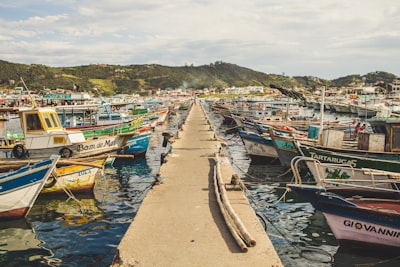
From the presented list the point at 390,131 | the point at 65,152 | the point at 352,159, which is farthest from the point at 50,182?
the point at 390,131

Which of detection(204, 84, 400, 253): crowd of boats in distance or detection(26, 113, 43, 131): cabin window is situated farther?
detection(26, 113, 43, 131): cabin window

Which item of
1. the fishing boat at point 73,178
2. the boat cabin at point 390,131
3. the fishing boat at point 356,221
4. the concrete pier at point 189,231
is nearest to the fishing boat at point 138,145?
the fishing boat at point 73,178

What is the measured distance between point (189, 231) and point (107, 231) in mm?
5218

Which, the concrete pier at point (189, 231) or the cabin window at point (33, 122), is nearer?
the concrete pier at point (189, 231)

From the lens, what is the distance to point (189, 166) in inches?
620

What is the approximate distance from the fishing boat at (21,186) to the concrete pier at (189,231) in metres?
3.92

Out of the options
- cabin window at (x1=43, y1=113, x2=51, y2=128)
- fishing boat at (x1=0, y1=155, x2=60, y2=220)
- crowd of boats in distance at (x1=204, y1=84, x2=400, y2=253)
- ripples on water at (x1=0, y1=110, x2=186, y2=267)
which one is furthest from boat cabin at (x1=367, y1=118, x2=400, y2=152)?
cabin window at (x1=43, y1=113, x2=51, y2=128)

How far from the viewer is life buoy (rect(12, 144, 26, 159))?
60.2 ft

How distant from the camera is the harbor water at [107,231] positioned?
10469mm

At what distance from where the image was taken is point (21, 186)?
1271cm

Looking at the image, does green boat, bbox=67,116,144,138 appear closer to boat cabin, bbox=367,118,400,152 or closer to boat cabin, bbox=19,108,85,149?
boat cabin, bbox=19,108,85,149

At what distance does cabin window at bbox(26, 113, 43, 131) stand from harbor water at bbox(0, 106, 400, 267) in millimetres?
4122

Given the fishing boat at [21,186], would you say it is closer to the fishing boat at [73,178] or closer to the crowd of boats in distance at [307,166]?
the crowd of boats in distance at [307,166]

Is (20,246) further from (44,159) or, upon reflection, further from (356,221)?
(356,221)
